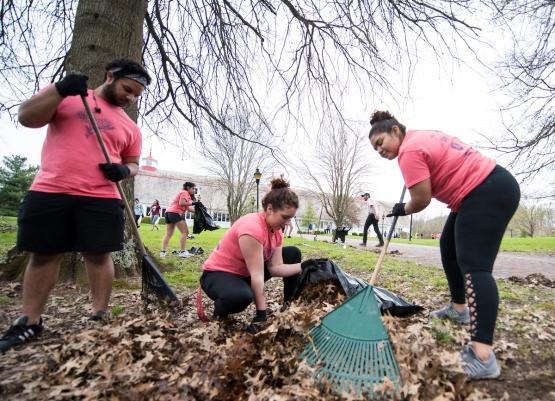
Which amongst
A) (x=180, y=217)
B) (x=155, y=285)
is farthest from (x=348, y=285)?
(x=180, y=217)

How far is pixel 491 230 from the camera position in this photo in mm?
1917

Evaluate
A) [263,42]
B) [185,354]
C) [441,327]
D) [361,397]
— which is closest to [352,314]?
[361,397]

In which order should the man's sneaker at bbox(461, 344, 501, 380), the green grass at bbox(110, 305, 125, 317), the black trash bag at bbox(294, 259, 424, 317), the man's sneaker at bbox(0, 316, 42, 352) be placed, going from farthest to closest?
the green grass at bbox(110, 305, 125, 317) < the black trash bag at bbox(294, 259, 424, 317) < the man's sneaker at bbox(0, 316, 42, 352) < the man's sneaker at bbox(461, 344, 501, 380)

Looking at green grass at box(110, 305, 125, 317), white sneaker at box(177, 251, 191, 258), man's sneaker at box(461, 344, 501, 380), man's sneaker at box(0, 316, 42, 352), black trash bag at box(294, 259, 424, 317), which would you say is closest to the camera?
man's sneaker at box(461, 344, 501, 380)

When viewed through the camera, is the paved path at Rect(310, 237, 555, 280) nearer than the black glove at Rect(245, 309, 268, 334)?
No

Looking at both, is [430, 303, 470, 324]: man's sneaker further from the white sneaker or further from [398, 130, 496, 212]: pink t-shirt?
the white sneaker

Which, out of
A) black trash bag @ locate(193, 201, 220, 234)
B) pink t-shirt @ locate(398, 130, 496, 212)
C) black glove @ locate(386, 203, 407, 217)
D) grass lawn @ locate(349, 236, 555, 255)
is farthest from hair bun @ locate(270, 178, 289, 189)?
grass lawn @ locate(349, 236, 555, 255)

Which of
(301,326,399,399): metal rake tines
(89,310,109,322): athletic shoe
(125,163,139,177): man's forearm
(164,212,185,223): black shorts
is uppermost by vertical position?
(125,163,139,177): man's forearm

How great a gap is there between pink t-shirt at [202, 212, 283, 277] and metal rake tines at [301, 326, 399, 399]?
2.91 ft

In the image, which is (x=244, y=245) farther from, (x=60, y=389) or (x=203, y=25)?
(x=203, y=25)

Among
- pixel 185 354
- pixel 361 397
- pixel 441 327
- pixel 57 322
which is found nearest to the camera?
pixel 361 397

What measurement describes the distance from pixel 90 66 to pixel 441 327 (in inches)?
156

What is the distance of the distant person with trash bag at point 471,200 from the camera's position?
6.11ft

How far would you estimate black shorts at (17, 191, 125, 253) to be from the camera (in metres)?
2.16
